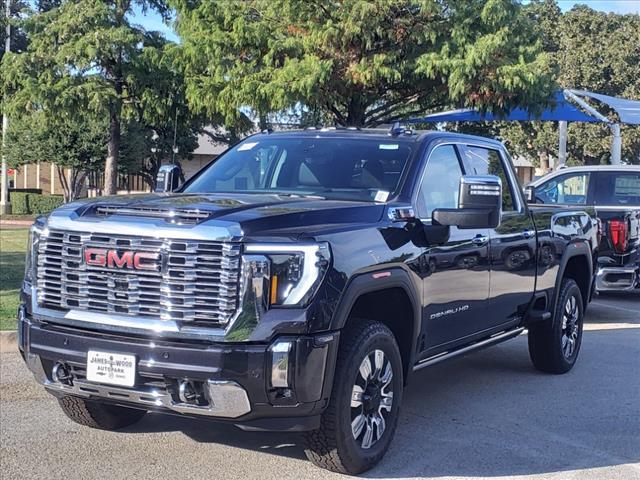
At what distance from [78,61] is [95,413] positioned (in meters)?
18.4

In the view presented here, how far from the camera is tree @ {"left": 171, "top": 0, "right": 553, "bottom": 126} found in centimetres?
1619

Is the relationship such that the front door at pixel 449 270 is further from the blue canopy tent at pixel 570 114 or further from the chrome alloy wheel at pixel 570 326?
the blue canopy tent at pixel 570 114

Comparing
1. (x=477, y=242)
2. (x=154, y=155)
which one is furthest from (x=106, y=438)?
(x=154, y=155)

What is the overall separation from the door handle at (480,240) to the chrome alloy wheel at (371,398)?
1360mm

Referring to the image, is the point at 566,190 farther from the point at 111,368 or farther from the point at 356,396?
the point at 111,368

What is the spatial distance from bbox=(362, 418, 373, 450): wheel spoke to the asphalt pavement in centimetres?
18

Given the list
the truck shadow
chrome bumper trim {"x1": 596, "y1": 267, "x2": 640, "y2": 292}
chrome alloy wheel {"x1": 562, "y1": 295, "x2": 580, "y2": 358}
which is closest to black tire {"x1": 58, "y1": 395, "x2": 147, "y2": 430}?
the truck shadow

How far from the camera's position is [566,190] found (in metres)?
12.6

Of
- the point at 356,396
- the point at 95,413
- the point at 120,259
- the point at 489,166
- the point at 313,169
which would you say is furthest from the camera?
the point at 489,166

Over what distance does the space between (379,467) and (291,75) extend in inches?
479

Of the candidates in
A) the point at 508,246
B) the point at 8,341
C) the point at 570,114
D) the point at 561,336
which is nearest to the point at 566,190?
the point at 561,336

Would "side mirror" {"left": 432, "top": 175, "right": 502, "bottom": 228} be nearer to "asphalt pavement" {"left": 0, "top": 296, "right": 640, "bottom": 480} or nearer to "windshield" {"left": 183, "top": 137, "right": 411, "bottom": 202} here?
"windshield" {"left": 183, "top": 137, "right": 411, "bottom": 202}

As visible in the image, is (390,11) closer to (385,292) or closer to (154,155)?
(385,292)

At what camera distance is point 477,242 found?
5.88 meters
